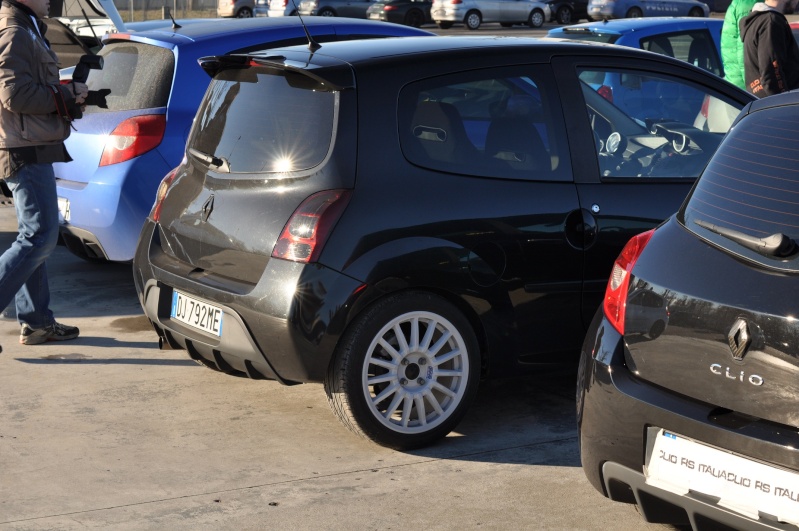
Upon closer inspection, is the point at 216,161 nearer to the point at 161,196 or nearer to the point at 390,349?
the point at 161,196

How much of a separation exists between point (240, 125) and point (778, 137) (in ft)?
7.89

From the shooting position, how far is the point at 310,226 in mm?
4750

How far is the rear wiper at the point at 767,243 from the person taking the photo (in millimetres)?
3479

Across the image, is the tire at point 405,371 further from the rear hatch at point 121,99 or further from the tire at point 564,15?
the tire at point 564,15

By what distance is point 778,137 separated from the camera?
12.6 feet

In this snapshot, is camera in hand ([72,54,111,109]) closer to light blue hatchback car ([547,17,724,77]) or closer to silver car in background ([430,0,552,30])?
light blue hatchback car ([547,17,724,77])

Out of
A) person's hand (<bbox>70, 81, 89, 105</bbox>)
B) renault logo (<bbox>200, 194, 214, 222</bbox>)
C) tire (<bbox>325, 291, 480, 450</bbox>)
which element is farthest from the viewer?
person's hand (<bbox>70, 81, 89, 105</bbox>)

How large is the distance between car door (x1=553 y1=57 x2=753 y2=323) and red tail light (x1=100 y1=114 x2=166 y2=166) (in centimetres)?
281

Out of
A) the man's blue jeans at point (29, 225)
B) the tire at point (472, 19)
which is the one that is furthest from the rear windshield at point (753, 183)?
the tire at point (472, 19)

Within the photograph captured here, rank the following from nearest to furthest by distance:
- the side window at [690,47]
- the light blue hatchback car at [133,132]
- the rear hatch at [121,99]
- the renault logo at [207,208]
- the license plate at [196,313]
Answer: the license plate at [196,313] < the renault logo at [207,208] < the light blue hatchback car at [133,132] < the rear hatch at [121,99] < the side window at [690,47]

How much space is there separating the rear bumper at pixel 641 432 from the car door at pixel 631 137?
1.21 meters

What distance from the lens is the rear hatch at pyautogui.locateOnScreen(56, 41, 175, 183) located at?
7.24 meters

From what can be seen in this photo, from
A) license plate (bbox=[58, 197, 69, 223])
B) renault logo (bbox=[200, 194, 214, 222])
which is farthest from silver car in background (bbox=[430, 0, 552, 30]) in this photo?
renault logo (bbox=[200, 194, 214, 222])

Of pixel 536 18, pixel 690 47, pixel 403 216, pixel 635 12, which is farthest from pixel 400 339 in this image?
pixel 536 18
